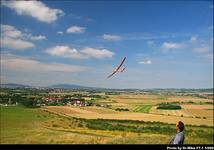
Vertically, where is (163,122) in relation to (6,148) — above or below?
below

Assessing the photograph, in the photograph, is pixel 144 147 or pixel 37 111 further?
pixel 37 111

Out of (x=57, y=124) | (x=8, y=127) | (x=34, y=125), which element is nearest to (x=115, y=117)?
(x=57, y=124)

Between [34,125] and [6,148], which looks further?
[34,125]

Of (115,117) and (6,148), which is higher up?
(6,148)

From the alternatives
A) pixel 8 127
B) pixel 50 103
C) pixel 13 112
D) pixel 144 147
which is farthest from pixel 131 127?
pixel 144 147

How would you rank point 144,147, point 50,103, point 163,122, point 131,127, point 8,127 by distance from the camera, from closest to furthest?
point 144,147, point 8,127, point 131,127, point 163,122, point 50,103

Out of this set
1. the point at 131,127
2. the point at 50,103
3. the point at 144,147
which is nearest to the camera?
the point at 144,147

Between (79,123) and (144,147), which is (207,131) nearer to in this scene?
(79,123)

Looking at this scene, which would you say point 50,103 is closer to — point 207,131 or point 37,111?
point 37,111

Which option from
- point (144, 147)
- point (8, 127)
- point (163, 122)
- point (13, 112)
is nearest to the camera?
point (144, 147)
